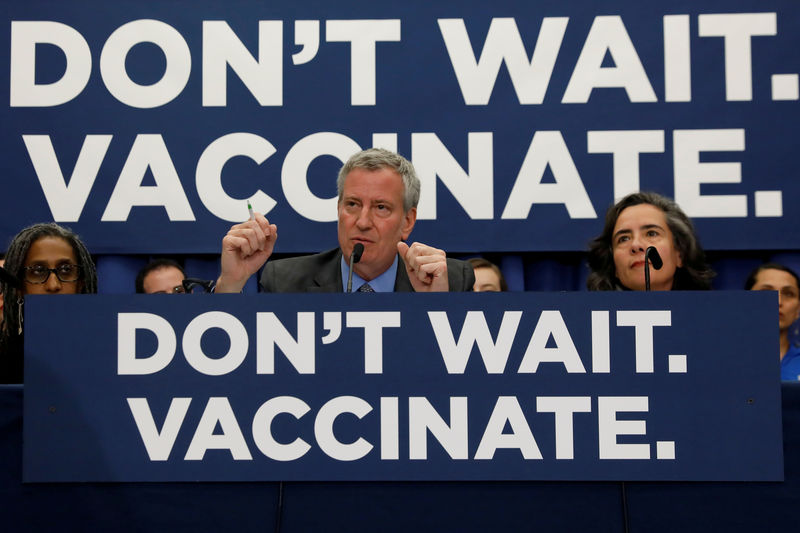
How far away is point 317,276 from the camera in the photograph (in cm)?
191

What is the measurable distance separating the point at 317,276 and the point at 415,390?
2.72 feet

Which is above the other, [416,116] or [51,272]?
[416,116]

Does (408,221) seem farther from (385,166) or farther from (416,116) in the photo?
(416,116)

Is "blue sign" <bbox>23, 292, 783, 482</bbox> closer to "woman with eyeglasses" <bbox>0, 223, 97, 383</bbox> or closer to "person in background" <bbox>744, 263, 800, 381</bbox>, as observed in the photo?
"woman with eyeglasses" <bbox>0, 223, 97, 383</bbox>

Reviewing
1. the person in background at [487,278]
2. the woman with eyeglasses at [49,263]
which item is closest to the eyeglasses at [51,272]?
the woman with eyeglasses at [49,263]

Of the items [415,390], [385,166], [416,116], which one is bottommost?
[415,390]

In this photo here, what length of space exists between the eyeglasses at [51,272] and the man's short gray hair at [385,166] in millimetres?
617

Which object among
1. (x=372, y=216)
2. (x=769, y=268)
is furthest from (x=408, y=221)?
(x=769, y=268)

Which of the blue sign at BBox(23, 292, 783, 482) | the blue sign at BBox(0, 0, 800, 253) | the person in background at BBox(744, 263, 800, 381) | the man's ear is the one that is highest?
the blue sign at BBox(0, 0, 800, 253)

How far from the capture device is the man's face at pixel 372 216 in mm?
1871

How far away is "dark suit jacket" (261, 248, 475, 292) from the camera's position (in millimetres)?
1864

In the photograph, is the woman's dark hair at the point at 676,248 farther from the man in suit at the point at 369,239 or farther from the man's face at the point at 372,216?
the man's face at the point at 372,216

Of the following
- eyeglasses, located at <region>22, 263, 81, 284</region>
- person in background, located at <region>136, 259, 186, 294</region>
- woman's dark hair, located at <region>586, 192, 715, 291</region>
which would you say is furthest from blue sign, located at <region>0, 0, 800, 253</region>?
eyeglasses, located at <region>22, 263, 81, 284</region>

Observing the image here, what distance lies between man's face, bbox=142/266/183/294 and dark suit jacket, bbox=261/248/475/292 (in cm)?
78
